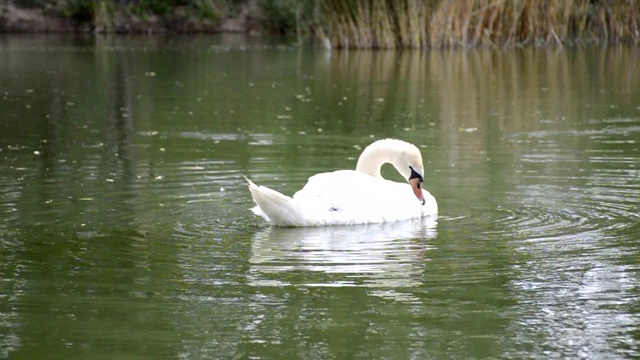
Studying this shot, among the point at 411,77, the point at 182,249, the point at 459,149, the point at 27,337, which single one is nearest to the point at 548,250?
the point at 182,249

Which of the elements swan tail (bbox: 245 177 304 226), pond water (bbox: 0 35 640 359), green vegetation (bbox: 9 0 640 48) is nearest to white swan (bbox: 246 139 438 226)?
swan tail (bbox: 245 177 304 226)

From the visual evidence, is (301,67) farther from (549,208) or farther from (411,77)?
(549,208)

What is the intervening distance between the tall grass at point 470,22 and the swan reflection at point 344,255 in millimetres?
25143

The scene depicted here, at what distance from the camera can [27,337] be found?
21.8 ft

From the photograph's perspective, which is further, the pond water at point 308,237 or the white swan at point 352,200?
the white swan at point 352,200

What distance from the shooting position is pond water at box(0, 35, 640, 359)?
6.63 meters

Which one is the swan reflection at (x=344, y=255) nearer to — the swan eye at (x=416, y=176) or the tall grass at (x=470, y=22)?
the swan eye at (x=416, y=176)

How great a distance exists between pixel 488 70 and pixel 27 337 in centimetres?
2262

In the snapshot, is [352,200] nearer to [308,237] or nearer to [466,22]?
[308,237]

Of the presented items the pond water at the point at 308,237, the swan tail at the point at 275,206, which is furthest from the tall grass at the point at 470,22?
the swan tail at the point at 275,206

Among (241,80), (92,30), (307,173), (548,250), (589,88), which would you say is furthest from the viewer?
(92,30)

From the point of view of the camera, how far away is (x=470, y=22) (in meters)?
37.8

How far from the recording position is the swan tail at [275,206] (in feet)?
30.2

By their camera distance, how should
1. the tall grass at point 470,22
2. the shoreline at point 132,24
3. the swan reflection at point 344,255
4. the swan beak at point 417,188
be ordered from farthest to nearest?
1. the shoreline at point 132,24
2. the tall grass at point 470,22
3. the swan beak at point 417,188
4. the swan reflection at point 344,255
